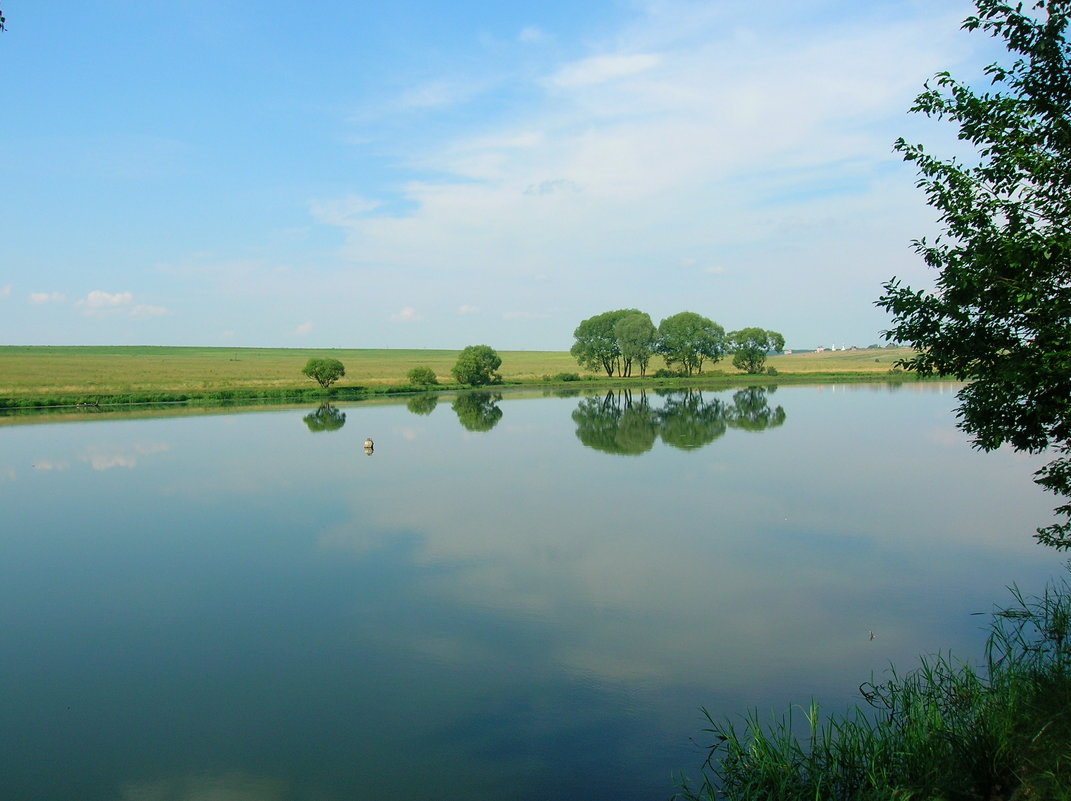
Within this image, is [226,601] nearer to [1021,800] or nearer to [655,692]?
[655,692]

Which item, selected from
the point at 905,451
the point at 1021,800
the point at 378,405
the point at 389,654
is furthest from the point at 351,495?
the point at 378,405

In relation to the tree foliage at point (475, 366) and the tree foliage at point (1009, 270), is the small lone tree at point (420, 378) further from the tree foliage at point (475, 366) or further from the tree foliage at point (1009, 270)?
the tree foliage at point (1009, 270)

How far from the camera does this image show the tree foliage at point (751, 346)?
8181cm

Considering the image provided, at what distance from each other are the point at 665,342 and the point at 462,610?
70802 mm

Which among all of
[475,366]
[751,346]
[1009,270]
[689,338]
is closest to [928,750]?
[1009,270]

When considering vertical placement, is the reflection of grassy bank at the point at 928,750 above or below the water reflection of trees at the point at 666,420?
below

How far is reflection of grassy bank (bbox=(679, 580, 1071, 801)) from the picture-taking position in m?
4.78

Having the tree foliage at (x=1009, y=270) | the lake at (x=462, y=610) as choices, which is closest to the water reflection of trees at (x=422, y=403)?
the lake at (x=462, y=610)

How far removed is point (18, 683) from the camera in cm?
767

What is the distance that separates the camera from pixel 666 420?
114 ft

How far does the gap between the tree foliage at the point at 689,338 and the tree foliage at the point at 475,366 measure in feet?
67.6

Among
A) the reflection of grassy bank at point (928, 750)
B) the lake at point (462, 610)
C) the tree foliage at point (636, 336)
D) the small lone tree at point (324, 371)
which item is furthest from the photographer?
the tree foliage at point (636, 336)

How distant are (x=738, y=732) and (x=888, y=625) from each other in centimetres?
339

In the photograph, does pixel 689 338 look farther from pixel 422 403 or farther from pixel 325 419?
pixel 325 419
